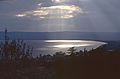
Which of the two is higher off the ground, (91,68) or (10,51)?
(10,51)

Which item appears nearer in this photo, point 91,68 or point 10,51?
point 91,68

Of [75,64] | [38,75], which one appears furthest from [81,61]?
[38,75]

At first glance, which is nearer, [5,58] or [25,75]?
[25,75]

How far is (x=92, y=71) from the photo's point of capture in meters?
14.1

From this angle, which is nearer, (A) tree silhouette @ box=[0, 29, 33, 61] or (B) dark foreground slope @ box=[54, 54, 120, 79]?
(B) dark foreground slope @ box=[54, 54, 120, 79]

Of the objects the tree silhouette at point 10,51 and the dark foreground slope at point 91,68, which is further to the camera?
the tree silhouette at point 10,51

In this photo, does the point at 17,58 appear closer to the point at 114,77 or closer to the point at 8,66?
the point at 8,66

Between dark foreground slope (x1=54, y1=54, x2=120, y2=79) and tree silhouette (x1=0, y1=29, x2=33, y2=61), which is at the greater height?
tree silhouette (x1=0, y1=29, x2=33, y2=61)

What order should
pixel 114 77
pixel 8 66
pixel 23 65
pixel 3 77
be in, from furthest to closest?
pixel 23 65 < pixel 8 66 < pixel 3 77 < pixel 114 77

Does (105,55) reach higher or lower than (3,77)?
higher

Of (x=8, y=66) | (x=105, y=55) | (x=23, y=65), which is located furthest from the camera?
(x=23, y=65)

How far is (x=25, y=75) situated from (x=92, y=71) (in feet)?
16.5

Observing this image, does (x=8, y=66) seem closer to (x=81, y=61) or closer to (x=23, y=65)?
(x=23, y=65)

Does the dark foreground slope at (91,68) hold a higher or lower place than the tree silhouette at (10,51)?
lower
